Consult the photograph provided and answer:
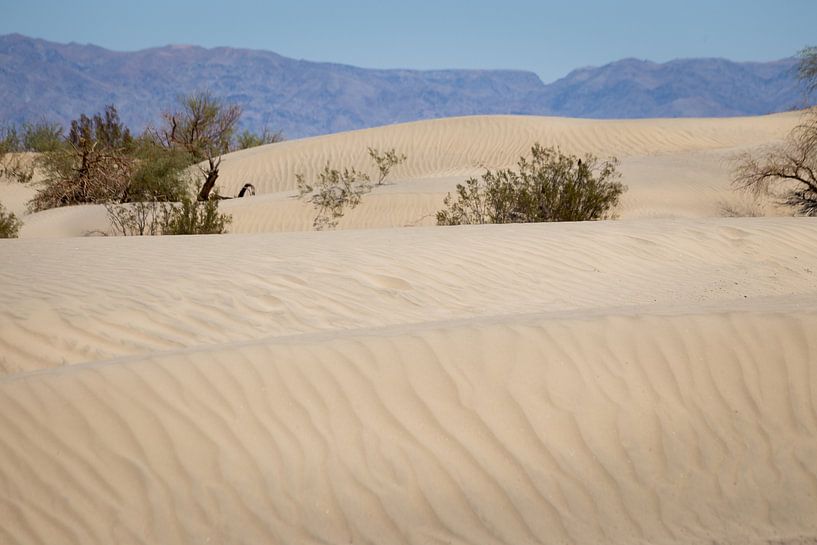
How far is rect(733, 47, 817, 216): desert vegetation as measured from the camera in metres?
17.2

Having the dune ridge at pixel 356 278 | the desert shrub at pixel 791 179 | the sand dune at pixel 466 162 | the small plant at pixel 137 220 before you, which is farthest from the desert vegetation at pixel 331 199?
the desert shrub at pixel 791 179

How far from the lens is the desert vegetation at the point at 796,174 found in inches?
679

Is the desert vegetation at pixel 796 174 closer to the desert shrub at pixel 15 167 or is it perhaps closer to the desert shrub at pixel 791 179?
the desert shrub at pixel 791 179

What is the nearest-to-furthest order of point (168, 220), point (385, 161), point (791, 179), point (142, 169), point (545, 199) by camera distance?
point (545, 199) < point (168, 220) < point (791, 179) < point (142, 169) < point (385, 161)

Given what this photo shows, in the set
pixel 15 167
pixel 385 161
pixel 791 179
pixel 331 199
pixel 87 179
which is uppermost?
pixel 15 167

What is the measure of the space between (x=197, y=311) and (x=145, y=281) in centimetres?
102

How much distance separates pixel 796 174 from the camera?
1711cm

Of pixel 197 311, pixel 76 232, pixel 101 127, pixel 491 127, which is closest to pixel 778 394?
pixel 197 311

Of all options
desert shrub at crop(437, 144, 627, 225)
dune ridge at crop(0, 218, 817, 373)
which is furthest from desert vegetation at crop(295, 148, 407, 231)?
dune ridge at crop(0, 218, 817, 373)

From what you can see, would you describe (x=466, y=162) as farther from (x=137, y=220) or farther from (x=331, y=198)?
(x=137, y=220)

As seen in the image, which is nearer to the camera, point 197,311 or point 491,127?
point 197,311

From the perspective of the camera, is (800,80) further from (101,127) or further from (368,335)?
(101,127)

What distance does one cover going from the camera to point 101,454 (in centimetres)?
372

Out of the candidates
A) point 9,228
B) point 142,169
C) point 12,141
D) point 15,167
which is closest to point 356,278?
point 9,228
